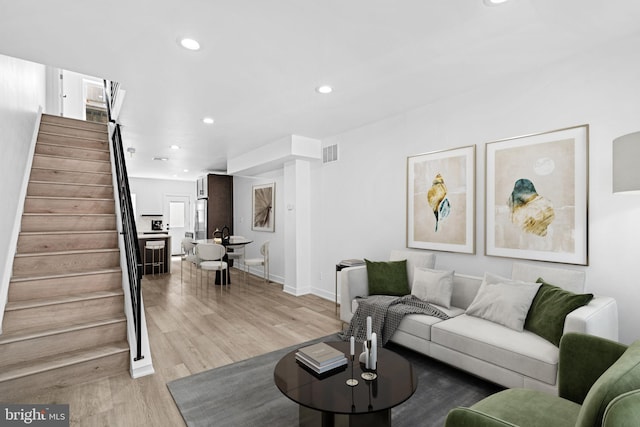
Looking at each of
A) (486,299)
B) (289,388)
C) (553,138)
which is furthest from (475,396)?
(553,138)

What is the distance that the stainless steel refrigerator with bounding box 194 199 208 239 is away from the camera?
342 inches

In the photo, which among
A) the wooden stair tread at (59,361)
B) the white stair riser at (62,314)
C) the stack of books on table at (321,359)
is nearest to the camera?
the stack of books on table at (321,359)

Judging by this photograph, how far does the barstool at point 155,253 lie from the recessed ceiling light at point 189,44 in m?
5.39

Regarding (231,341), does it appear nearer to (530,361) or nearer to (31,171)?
(530,361)

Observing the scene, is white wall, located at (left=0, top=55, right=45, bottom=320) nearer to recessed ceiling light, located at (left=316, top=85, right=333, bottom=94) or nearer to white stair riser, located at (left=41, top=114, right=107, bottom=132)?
white stair riser, located at (left=41, top=114, right=107, bottom=132)

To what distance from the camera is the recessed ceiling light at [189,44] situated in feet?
8.00

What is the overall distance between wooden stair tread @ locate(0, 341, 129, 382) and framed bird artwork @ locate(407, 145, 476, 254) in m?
3.24

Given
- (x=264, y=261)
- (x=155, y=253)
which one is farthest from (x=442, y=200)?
(x=155, y=253)

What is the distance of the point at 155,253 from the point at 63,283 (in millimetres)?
4604

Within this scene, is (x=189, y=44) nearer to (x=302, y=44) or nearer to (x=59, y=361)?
(x=302, y=44)

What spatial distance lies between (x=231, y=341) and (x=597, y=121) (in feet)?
13.0

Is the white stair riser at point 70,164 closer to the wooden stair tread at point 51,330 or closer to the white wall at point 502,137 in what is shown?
the wooden stair tread at point 51,330

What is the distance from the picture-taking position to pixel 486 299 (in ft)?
9.28

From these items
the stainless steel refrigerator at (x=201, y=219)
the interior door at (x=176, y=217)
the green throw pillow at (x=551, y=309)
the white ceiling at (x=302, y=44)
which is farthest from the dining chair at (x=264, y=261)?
the interior door at (x=176, y=217)
